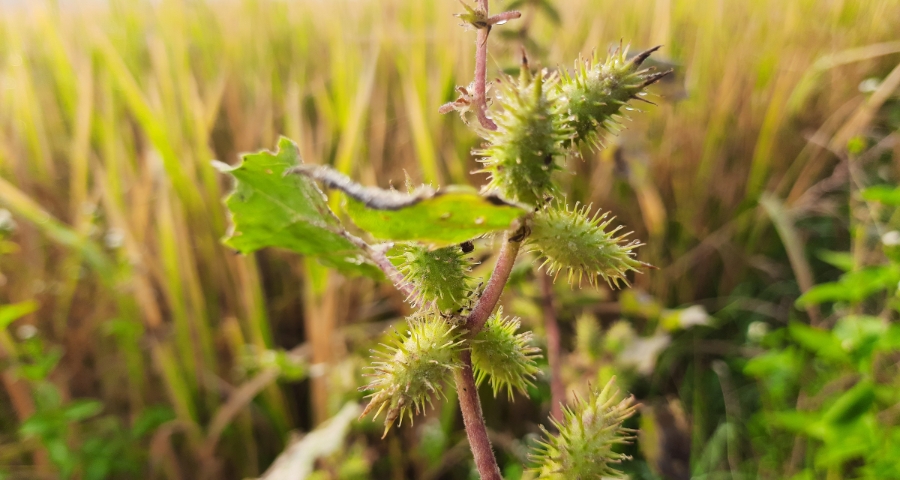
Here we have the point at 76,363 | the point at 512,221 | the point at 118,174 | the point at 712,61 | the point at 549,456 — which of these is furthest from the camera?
the point at 712,61

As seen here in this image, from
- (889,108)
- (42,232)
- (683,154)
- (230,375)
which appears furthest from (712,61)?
(42,232)

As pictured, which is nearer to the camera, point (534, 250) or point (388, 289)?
point (534, 250)

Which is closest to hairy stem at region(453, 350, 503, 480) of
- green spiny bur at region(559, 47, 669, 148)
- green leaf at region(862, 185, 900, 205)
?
green spiny bur at region(559, 47, 669, 148)

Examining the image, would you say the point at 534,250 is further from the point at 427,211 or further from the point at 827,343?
the point at 827,343

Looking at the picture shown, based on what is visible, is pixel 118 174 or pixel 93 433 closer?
pixel 93 433

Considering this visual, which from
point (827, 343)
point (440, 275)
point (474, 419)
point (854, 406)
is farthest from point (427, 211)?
point (827, 343)

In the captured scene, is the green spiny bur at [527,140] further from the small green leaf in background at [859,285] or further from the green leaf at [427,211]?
the small green leaf in background at [859,285]

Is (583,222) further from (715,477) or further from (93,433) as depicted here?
(93,433)

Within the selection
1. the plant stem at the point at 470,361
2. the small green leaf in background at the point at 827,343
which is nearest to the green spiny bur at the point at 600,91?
the plant stem at the point at 470,361
